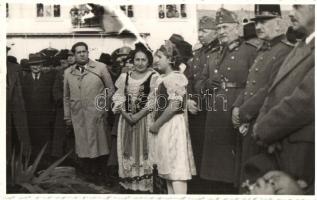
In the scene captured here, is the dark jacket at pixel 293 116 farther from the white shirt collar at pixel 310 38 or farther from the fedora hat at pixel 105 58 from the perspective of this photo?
the fedora hat at pixel 105 58

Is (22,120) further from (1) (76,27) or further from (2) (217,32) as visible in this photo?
(2) (217,32)

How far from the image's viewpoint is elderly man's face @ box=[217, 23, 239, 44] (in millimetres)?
3588

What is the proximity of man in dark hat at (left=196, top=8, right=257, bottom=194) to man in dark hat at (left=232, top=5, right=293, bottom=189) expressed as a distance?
0.05 meters

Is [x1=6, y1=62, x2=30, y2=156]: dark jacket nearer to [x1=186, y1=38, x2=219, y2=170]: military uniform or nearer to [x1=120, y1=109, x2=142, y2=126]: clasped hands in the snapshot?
[x1=120, y1=109, x2=142, y2=126]: clasped hands

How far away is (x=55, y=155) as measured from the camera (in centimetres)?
368

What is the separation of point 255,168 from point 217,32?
0.97m

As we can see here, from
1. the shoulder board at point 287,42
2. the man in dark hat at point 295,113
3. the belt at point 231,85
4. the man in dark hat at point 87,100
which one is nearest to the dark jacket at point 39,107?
the man in dark hat at point 87,100

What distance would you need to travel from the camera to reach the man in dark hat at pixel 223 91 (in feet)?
11.7

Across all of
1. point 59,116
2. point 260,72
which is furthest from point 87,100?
point 260,72

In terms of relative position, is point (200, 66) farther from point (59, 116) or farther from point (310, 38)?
point (59, 116)

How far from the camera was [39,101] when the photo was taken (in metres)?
3.67

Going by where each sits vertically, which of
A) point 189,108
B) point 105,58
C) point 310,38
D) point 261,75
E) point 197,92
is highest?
point 310,38

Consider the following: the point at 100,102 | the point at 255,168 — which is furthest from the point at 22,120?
the point at 255,168

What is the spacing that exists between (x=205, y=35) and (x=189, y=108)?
515 millimetres
